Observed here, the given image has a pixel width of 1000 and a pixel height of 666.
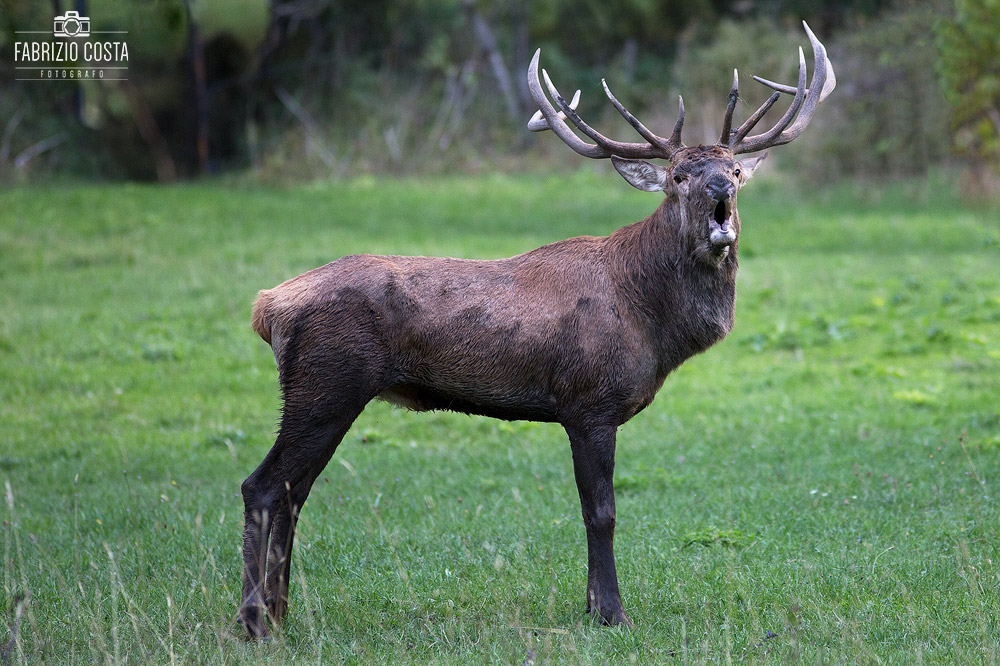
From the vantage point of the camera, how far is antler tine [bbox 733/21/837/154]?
234 inches

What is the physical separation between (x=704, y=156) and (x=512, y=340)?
1401 mm

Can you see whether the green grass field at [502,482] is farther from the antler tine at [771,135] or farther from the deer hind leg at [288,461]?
the antler tine at [771,135]

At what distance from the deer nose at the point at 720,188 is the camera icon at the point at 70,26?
553 inches

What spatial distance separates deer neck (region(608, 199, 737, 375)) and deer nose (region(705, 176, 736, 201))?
0.34 meters

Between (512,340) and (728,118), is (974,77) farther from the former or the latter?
(512,340)

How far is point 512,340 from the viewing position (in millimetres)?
5582

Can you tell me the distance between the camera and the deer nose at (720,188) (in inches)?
212

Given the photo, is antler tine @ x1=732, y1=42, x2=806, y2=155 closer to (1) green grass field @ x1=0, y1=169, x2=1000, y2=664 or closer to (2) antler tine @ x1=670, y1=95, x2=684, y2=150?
(2) antler tine @ x1=670, y1=95, x2=684, y2=150

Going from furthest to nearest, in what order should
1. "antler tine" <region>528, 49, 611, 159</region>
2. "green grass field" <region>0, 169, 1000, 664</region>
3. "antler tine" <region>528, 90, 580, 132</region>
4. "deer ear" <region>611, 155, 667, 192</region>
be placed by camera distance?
1. "antler tine" <region>528, 90, 580, 132</region>
2. "antler tine" <region>528, 49, 611, 159</region>
3. "deer ear" <region>611, 155, 667, 192</region>
4. "green grass field" <region>0, 169, 1000, 664</region>

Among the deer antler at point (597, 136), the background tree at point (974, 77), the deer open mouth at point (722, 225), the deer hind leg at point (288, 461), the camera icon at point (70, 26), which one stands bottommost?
the deer hind leg at point (288, 461)

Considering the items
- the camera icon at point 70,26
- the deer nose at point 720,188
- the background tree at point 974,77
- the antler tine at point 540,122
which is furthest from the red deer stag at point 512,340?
the camera icon at point 70,26

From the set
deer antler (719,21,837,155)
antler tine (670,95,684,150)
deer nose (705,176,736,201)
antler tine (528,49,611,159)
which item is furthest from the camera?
antler tine (528,49,611,159)

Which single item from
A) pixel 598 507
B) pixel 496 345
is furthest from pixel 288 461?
pixel 598 507

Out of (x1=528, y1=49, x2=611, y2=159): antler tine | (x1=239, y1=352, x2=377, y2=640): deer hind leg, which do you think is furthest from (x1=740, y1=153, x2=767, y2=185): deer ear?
(x1=239, y1=352, x2=377, y2=640): deer hind leg
